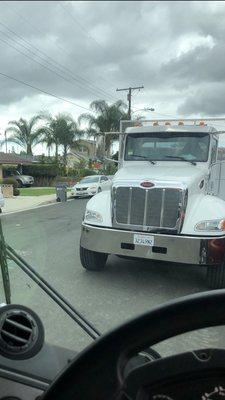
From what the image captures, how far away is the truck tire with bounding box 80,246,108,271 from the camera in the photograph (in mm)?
6734

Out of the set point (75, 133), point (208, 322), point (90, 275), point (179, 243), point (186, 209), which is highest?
point (75, 133)

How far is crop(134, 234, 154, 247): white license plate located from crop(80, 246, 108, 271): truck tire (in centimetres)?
88

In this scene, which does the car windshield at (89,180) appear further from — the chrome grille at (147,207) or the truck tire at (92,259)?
the chrome grille at (147,207)

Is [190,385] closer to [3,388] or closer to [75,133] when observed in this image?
[3,388]

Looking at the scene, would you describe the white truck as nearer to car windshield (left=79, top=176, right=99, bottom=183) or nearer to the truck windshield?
the truck windshield

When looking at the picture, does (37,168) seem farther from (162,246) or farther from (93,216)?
(162,246)

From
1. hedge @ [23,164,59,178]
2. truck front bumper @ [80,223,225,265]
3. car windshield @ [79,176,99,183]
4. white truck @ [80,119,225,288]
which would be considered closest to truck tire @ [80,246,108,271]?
white truck @ [80,119,225,288]

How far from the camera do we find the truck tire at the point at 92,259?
A: 6.73m

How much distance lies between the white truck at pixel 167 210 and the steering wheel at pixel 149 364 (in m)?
4.65

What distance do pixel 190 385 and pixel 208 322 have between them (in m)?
0.18

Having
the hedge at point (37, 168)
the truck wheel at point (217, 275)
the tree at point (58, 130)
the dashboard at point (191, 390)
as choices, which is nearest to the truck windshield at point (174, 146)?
the hedge at point (37, 168)

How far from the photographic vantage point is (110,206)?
21.5 feet

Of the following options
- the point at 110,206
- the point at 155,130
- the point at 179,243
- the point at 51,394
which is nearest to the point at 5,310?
the point at 51,394

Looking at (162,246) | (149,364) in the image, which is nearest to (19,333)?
(149,364)
